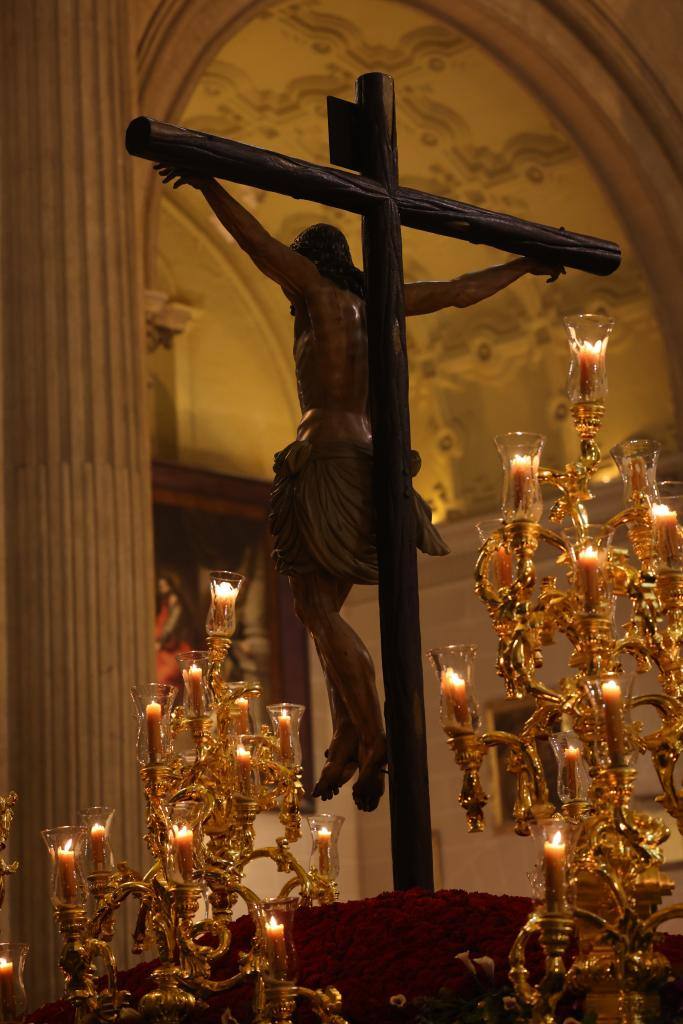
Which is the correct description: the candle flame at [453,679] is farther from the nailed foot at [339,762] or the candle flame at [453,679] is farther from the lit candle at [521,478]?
the nailed foot at [339,762]

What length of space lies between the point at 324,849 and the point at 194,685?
2.46 ft

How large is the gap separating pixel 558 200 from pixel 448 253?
44.1 inches

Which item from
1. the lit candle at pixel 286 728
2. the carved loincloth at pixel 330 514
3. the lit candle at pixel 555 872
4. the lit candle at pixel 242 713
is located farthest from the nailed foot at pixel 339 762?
the lit candle at pixel 555 872

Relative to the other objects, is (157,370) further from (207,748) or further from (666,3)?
(207,748)

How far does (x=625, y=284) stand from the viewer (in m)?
14.2

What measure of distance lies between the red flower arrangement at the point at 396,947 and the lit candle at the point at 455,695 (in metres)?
0.50

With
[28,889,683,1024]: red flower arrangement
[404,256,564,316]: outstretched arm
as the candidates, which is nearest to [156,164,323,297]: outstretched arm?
[404,256,564,316]: outstretched arm

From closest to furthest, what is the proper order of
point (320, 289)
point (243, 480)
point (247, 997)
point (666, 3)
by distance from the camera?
point (247, 997), point (320, 289), point (666, 3), point (243, 480)

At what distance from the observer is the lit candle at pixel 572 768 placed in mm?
4074

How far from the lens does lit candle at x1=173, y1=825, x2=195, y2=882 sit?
13.3 feet

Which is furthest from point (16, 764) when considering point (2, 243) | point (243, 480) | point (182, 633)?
point (243, 480)

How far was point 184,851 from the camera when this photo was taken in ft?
13.3

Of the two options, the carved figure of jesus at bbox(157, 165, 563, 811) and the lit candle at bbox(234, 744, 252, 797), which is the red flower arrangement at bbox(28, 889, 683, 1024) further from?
the lit candle at bbox(234, 744, 252, 797)

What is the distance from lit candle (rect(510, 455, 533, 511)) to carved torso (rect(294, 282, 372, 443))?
1.24 metres
